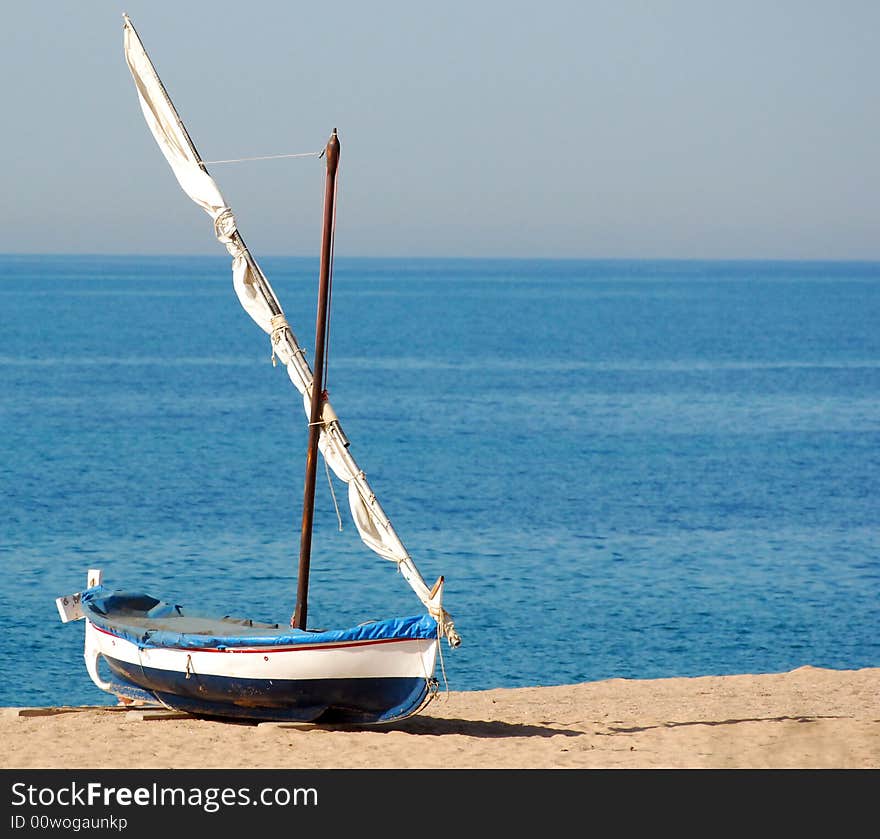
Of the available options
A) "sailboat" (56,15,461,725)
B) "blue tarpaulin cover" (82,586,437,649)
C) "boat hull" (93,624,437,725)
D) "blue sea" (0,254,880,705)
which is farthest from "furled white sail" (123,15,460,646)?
"blue sea" (0,254,880,705)

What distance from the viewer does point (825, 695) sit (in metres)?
25.5

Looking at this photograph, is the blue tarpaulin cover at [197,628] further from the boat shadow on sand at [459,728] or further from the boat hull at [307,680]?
the boat shadow on sand at [459,728]

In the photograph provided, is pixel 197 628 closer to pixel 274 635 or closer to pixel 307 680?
pixel 274 635

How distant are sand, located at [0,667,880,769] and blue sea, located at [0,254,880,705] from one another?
675cm

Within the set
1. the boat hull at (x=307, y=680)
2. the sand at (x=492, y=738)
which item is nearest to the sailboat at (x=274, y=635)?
the boat hull at (x=307, y=680)

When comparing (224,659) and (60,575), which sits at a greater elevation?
(224,659)

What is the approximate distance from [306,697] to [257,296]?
646 cm

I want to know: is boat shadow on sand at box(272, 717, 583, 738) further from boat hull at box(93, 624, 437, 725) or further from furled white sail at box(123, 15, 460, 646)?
furled white sail at box(123, 15, 460, 646)

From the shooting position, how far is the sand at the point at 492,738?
18891 millimetres

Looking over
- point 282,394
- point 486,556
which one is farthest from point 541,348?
point 486,556

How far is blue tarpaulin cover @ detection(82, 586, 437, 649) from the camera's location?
20109 mm

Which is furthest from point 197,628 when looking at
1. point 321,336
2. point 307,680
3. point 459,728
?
point 321,336
